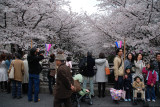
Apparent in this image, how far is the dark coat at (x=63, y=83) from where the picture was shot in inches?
128

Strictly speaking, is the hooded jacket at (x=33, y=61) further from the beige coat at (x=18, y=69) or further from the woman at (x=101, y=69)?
the woman at (x=101, y=69)

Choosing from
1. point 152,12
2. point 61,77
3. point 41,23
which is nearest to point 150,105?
point 61,77

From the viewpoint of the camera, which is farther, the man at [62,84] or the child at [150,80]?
the child at [150,80]

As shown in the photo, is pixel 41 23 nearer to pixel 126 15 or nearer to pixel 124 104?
pixel 126 15

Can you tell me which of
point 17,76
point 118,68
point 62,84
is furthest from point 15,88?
point 118,68

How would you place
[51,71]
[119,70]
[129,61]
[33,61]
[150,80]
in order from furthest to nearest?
[51,71] → [129,61] → [119,70] → [150,80] → [33,61]

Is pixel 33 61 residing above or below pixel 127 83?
above

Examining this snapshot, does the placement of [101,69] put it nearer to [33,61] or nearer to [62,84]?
[62,84]

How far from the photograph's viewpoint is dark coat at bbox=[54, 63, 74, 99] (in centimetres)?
326

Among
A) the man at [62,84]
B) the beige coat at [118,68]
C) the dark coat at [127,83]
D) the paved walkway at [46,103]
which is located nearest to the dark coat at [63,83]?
the man at [62,84]

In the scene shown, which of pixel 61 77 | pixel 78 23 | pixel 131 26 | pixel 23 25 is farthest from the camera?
pixel 78 23

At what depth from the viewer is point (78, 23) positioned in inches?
448

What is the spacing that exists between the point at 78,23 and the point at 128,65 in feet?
23.6

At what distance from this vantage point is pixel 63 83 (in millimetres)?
3316
